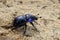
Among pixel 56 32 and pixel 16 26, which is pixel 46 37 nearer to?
pixel 56 32

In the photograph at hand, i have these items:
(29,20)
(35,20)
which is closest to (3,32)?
(29,20)

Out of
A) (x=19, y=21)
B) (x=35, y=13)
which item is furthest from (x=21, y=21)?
(x=35, y=13)

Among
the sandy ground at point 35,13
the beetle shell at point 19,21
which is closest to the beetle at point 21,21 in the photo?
the beetle shell at point 19,21

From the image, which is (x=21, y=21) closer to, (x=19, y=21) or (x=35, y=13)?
(x=19, y=21)

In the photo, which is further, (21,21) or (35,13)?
(35,13)

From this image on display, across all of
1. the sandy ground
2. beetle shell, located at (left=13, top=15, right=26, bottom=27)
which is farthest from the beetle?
the sandy ground

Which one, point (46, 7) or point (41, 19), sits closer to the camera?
point (41, 19)

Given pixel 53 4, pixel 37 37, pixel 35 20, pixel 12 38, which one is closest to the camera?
pixel 12 38

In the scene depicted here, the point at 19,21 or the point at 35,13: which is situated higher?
the point at 19,21

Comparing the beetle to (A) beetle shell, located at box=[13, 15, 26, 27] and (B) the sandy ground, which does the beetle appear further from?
(B) the sandy ground
